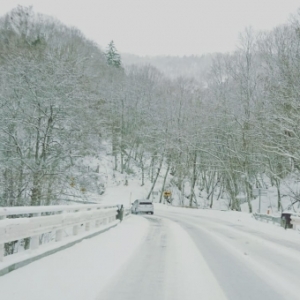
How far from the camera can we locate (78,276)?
23.3 ft

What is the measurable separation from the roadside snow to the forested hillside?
11.5m

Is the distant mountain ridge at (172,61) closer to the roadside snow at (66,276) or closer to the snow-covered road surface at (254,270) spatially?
the snow-covered road surface at (254,270)

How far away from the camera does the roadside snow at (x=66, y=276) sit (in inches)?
226

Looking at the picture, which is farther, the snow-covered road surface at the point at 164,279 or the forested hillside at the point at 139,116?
the forested hillside at the point at 139,116

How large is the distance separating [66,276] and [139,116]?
60.6m

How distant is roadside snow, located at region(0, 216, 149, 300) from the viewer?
573 cm

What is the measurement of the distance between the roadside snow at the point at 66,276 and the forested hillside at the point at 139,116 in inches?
452

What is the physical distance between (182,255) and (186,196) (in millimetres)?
53282

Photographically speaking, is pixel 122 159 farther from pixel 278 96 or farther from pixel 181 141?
pixel 278 96

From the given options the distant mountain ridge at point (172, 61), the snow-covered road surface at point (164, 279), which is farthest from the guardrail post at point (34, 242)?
the distant mountain ridge at point (172, 61)

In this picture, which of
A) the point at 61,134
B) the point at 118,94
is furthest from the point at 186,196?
the point at 61,134

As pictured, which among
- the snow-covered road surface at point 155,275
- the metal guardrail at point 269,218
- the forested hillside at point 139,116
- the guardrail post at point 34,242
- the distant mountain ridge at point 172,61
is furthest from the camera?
the distant mountain ridge at point 172,61

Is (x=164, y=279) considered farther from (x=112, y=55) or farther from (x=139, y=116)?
(x=112, y=55)

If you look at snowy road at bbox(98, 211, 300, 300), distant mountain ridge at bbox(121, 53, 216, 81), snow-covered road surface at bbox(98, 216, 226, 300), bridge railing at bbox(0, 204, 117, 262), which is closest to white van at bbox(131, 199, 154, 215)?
bridge railing at bbox(0, 204, 117, 262)
